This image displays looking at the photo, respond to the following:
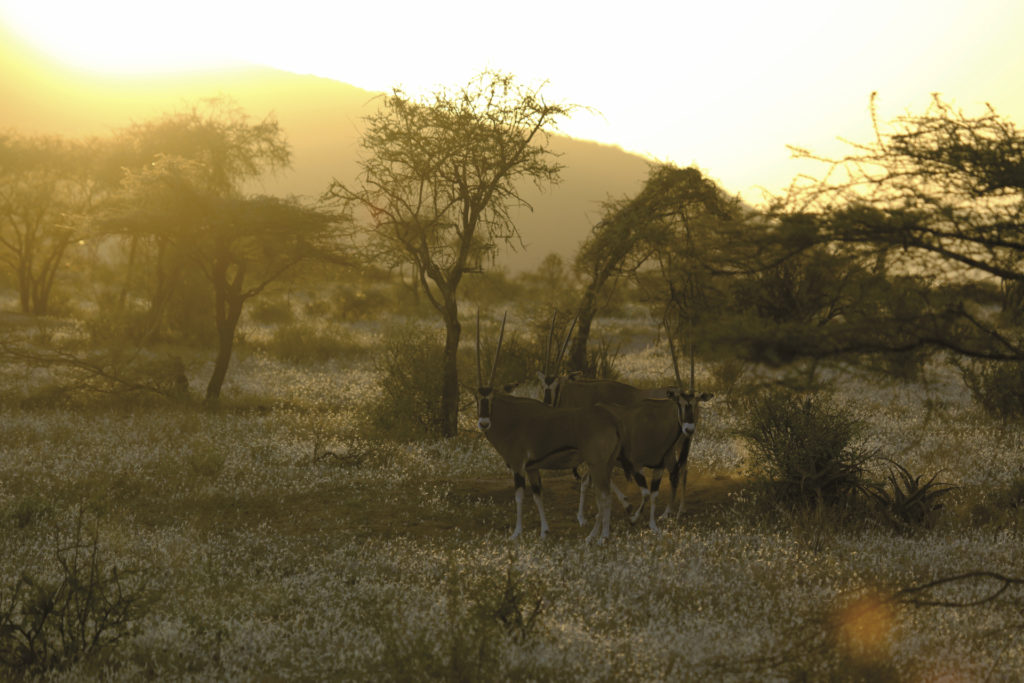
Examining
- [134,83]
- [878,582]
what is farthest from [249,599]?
[134,83]

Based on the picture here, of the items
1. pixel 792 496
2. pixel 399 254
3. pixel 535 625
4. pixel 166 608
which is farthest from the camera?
pixel 399 254

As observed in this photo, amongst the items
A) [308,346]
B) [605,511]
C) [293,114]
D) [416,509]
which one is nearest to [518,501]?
[605,511]

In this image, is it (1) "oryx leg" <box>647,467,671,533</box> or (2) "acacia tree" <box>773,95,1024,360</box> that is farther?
(1) "oryx leg" <box>647,467,671,533</box>

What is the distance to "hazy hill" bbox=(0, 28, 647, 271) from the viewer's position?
15688 cm

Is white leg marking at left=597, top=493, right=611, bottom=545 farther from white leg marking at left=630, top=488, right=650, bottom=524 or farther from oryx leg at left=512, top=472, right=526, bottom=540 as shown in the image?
oryx leg at left=512, top=472, right=526, bottom=540

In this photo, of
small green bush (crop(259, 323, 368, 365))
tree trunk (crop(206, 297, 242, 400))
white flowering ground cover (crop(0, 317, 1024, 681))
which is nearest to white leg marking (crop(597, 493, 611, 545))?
white flowering ground cover (crop(0, 317, 1024, 681))

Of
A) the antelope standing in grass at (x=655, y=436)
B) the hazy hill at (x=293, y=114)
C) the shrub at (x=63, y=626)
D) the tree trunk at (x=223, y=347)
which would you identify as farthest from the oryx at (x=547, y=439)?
the hazy hill at (x=293, y=114)

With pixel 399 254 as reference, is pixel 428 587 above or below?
below

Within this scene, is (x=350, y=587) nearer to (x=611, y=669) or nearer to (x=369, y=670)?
(x=369, y=670)

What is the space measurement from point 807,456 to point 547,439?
12.0 ft

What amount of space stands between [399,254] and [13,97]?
197 m

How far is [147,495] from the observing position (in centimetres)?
1307

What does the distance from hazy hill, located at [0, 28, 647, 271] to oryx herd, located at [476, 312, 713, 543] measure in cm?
13661

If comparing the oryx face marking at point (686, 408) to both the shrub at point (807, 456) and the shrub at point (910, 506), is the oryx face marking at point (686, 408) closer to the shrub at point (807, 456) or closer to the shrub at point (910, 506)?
the shrub at point (807, 456)
